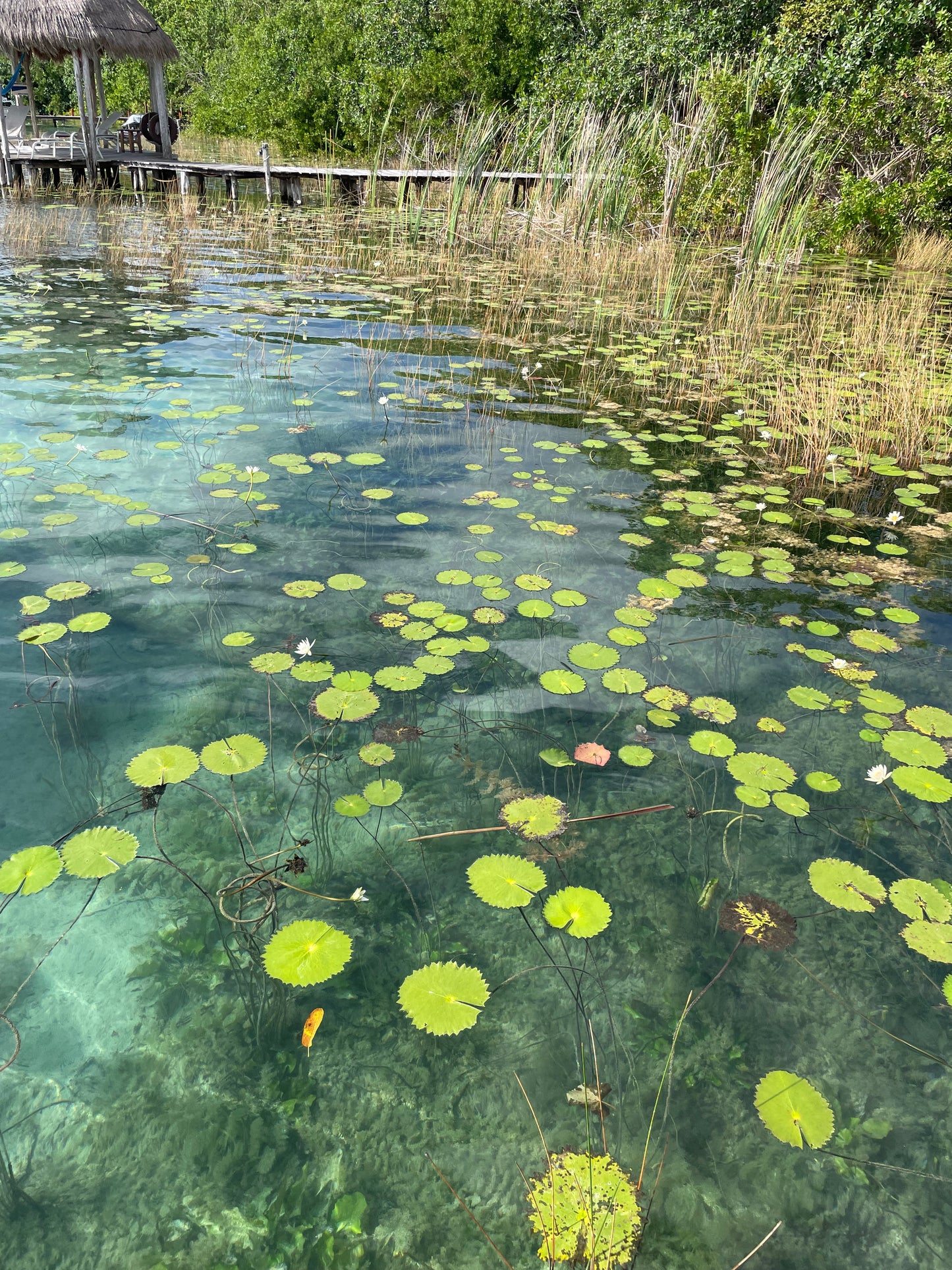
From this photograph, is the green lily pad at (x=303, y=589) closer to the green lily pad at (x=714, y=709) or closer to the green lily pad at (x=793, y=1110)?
the green lily pad at (x=714, y=709)

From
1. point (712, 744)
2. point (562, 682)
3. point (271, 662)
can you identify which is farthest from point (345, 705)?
point (712, 744)

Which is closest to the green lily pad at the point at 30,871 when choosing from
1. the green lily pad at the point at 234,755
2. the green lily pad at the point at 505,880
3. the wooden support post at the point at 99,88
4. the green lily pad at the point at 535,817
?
the green lily pad at the point at 234,755

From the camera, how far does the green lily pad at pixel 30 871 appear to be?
156 centimetres

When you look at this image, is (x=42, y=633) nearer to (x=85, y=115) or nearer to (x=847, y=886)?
(x=847, y=886)

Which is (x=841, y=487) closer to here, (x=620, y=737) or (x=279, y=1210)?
(x=620, y=737)

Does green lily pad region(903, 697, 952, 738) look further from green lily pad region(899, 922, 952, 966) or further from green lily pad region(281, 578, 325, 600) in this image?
green lily pad region(281, 578, 325, 600)

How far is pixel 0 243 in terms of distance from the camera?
882 centimetres

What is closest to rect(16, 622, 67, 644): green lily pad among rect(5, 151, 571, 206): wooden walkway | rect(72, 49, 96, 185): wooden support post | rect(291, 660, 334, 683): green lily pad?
rect(291, 660, 334, 683): green lily pad

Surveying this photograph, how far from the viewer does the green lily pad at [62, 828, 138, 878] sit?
1604mm

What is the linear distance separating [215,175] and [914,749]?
17497mm

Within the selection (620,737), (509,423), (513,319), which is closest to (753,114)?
(513,319)

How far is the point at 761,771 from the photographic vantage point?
1.98 metres

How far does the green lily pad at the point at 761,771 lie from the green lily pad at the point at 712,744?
0.03 metres

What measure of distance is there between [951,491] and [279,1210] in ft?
13.5
